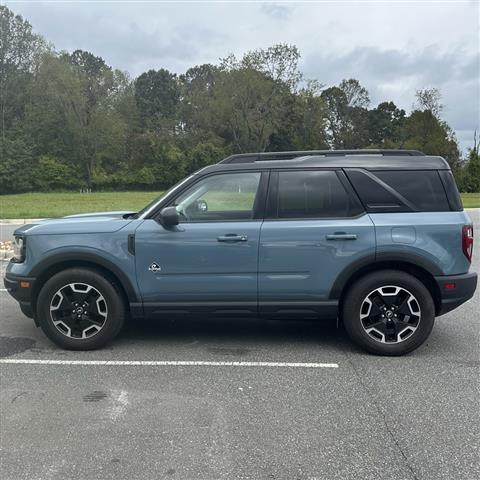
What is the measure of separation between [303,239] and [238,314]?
92 cm

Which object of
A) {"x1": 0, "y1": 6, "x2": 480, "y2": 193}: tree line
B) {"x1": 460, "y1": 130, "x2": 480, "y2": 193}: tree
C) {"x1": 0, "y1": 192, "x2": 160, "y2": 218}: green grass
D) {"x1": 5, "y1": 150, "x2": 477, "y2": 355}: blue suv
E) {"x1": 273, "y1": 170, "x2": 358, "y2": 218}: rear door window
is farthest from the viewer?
{"x1": 0, "y1": 6, "x2": 480, "y2": 193}: tree line

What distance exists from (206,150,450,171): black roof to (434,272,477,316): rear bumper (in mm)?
1000

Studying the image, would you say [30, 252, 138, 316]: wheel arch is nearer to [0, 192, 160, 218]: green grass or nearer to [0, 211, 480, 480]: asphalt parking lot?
[0, 211, 480, 480]: asphalt parking lot

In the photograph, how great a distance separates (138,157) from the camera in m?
71.7

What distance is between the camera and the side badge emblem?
477cm

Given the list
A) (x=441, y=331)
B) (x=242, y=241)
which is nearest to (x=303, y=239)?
(x=242, y=241)

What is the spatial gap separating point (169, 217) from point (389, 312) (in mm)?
2155

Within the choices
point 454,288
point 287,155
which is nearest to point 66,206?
point 287,155

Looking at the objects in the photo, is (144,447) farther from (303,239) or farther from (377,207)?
(377,207)

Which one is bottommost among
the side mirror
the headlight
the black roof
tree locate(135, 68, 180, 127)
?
the headlight

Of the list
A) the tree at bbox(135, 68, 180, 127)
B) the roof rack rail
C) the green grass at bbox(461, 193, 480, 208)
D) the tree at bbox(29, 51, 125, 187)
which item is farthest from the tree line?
the roof rack rail

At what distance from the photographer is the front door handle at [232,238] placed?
4707 millimetres

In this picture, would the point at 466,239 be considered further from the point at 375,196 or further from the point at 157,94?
the point at 157,94

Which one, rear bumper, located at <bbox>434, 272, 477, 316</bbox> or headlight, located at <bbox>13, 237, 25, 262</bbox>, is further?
headlight, located at <bbox>13, 237, 25, 262</bbox>
